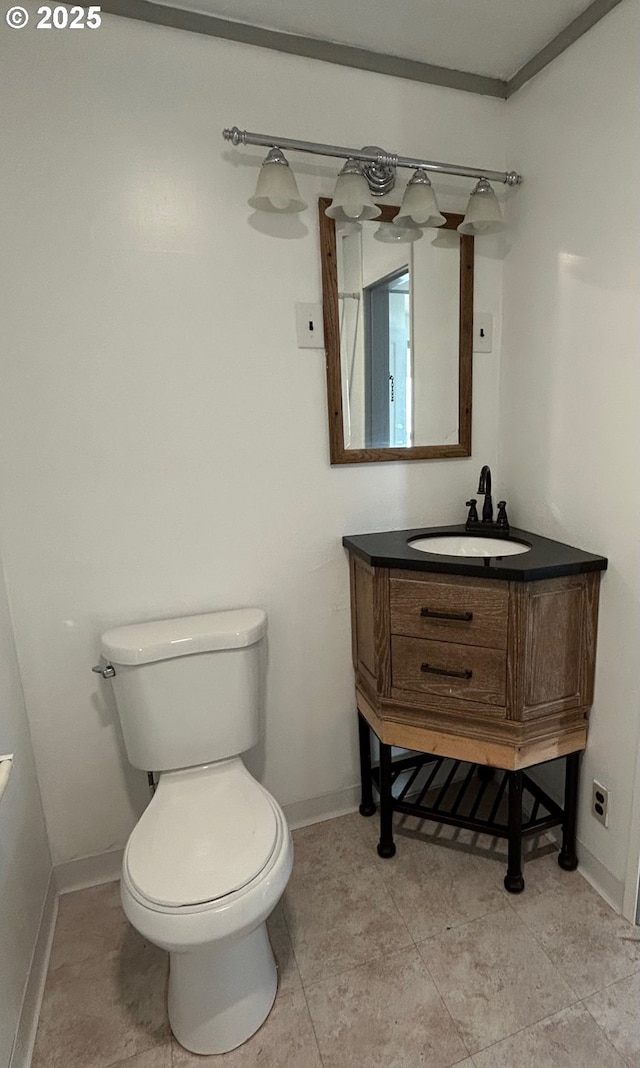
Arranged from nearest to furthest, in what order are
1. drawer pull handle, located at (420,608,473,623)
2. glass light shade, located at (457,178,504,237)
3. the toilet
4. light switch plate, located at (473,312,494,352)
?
the toilet
drawer pull handle, located at (420,608,473,623)
glass light shade, located at (457,178,504,237)
light switch plate, located at (473,312,494,352)

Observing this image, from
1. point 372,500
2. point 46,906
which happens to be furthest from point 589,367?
point 46,906

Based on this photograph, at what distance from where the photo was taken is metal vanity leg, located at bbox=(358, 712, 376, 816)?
1.75 m

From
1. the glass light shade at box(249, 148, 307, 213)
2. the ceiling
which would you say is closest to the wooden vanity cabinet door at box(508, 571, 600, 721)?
the glass light shade at box(249, 148, 307, 213)

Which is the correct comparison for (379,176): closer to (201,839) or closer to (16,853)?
(201,839)

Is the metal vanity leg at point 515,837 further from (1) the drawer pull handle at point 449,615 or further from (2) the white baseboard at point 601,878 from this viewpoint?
(1) the drawer pull handle at point 449,615

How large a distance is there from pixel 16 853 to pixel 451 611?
119 cm

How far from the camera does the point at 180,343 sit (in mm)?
1427

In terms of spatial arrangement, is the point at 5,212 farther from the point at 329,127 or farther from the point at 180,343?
the point at 329,127

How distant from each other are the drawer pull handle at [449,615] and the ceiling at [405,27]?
1503 mm

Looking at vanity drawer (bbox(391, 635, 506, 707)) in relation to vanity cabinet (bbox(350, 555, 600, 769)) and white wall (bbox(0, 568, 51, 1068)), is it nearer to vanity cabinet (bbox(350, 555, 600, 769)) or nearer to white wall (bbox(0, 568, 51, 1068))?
vanity cabinet (bbox(350, 555, 600, 769))

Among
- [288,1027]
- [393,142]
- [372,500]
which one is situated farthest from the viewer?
[372,500]

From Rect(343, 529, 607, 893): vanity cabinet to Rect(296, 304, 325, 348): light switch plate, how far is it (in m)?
0.61

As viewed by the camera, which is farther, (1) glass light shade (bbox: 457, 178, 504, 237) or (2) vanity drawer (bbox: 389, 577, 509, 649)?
(1) glass light shade (bbox: 457, 178, 504, 237)

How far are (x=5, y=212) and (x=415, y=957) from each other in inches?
81.7
